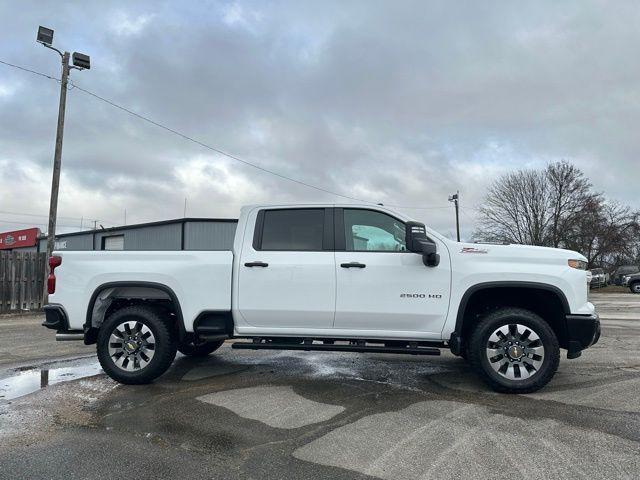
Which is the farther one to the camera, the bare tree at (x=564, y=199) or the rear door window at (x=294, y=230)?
the bare tree at (x=564, y=199)

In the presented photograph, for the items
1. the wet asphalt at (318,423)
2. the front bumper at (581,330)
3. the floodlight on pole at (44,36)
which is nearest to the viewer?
the wet asphalt at (318,423)

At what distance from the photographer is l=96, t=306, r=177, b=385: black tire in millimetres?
5398

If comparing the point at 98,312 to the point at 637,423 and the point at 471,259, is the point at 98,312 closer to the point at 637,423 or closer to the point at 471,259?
the point at 471,259

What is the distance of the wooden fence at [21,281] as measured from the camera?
15023 mm

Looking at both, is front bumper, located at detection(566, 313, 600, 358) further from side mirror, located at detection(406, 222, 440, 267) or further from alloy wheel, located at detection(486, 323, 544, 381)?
side mirror, located at detection(406, 222, 440, 267)

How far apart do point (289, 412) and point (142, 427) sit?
131 cm

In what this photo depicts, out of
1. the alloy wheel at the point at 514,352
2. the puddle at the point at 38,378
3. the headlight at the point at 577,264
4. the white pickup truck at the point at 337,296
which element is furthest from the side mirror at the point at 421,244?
the puddle at the point at 38,378

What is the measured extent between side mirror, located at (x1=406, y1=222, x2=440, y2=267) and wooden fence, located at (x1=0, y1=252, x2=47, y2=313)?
48.0 feet

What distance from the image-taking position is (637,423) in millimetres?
4105

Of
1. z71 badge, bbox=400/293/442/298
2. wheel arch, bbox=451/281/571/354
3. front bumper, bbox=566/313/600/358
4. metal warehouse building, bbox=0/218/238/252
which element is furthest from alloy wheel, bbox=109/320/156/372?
metal warehouse building, bbox=0/218/238/252

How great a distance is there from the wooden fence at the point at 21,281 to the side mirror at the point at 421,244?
1464 centimetres

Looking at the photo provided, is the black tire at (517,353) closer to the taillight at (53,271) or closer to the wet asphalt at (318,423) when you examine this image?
the wet asphalt at (318,423)

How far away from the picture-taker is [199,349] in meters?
7.04

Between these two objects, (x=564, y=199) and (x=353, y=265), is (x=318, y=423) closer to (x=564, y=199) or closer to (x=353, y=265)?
(x=353, y=265)
